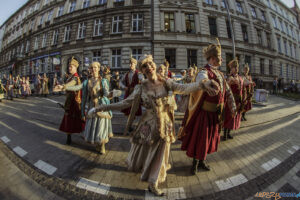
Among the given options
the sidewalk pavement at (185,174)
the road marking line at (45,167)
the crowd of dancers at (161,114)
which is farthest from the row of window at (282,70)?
the road marking line at (45,167)

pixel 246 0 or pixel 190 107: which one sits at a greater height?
pixel 246 0

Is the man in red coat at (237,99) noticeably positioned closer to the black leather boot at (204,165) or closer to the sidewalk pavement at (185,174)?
the sidewalk pavement at (185,174)

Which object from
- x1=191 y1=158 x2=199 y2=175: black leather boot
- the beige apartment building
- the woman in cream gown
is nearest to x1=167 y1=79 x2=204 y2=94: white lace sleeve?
the woman in cream gown

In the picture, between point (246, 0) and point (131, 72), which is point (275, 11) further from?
point (131, 72)

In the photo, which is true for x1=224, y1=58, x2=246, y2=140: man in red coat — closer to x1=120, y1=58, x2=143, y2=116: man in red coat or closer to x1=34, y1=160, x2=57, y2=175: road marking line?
x1=120, y1=58, x2=143, y2=116: man in red coat

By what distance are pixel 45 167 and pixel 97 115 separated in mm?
1336

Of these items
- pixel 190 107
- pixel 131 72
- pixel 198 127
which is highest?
pixel 131 72

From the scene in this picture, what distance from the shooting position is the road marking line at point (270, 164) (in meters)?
2.35

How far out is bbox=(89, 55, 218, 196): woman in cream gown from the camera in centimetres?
169

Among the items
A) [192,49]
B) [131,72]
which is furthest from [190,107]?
[192,49]

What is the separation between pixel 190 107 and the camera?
2.22 meters

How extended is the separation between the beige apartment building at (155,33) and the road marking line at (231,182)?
12584mm

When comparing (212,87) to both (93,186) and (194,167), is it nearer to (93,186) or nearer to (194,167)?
(194,167)

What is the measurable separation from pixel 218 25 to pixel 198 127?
18150 millimetres
